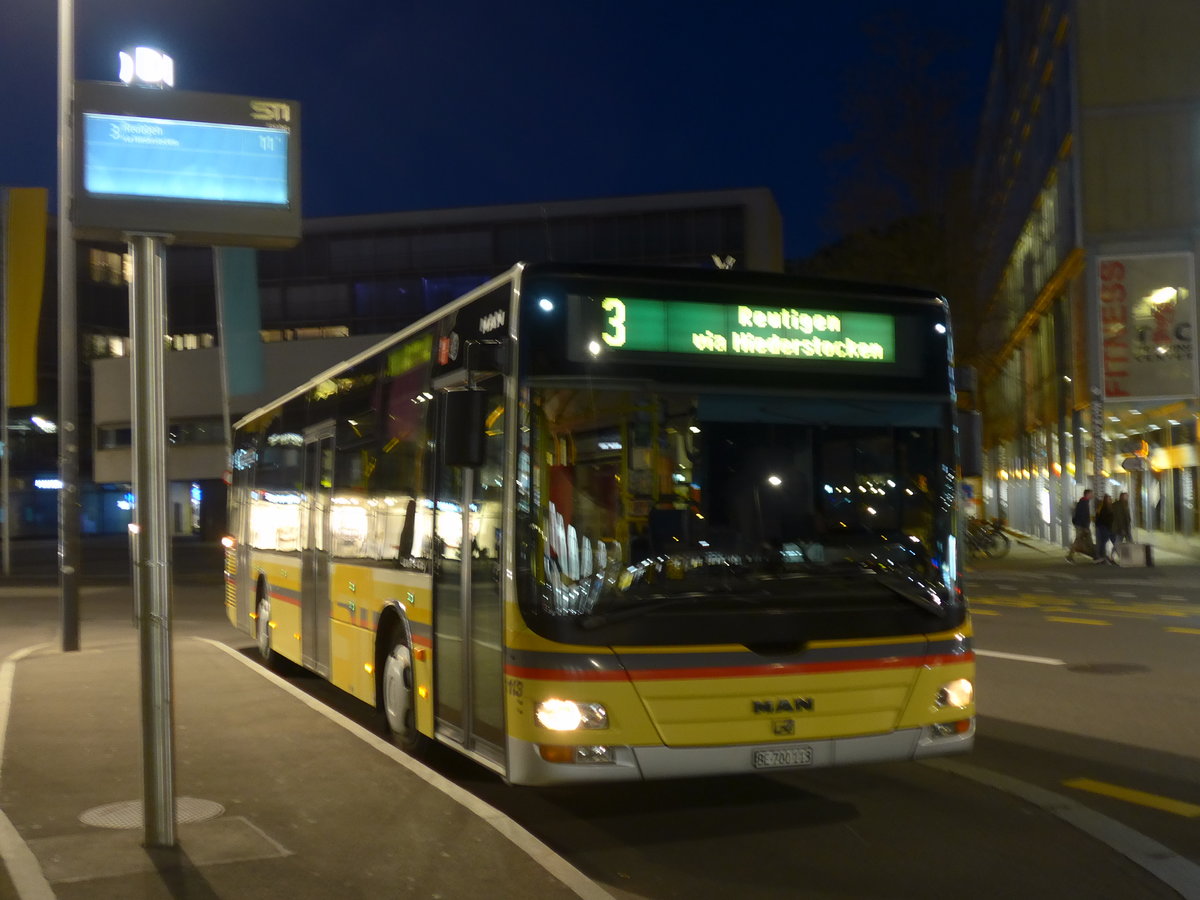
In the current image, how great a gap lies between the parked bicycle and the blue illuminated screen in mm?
31081

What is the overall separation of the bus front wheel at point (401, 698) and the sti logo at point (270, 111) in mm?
3812

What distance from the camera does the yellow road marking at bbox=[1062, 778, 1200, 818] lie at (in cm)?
789

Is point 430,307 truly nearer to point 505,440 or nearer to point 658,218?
point 658,218

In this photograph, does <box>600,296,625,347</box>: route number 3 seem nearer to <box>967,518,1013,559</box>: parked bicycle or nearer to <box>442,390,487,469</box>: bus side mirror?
<box>442,390,487,469</box>: bus side mirror

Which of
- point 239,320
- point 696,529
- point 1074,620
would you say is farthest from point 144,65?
point 239,320

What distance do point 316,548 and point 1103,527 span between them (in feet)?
79.1

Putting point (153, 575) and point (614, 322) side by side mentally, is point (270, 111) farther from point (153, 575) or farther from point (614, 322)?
point (153, 575)

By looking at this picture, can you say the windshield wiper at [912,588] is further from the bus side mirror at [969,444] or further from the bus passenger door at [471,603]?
the bus passenger door at [471,603]

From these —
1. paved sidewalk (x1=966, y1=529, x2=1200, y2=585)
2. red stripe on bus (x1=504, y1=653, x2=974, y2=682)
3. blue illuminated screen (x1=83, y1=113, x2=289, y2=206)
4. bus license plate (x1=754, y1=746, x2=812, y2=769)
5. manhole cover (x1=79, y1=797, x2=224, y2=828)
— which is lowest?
paved sidewalk (x1=966, y1=529, x2=1200, y2=585)

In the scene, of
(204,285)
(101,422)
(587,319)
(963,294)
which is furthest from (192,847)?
(204,285)

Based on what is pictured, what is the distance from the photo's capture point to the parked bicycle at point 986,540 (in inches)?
1417

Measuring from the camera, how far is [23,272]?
59.9 feet

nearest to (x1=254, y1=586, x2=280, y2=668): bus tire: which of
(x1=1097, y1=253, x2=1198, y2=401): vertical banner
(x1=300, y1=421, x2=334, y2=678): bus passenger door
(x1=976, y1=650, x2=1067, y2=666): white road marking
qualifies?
(x1=300, y1=421, x2=334, y2=678): bus passenger door

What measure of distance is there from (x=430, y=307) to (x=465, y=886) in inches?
2286
